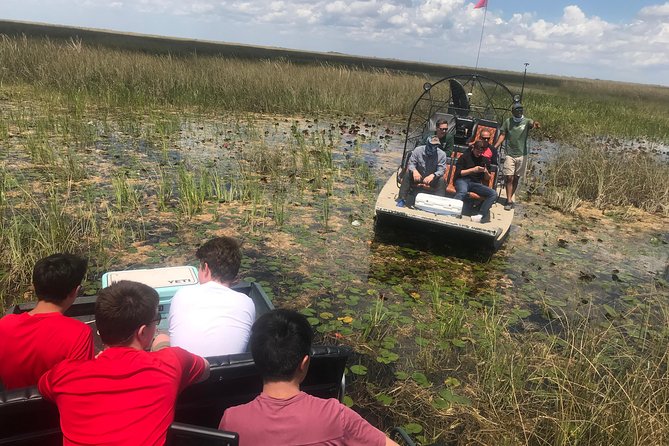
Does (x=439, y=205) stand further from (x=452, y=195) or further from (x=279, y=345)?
(x=279, y=345)

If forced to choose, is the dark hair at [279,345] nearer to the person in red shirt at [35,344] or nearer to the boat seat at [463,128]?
the person in red shirt at [35,344]

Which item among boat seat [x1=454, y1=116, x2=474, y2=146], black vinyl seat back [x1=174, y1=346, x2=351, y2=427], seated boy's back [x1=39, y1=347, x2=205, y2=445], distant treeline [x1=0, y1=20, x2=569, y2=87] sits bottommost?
black vinyl seat back [x1=174, y1=346, x2=351, y2=427]

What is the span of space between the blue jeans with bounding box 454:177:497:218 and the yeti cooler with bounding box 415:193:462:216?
0.50 metres

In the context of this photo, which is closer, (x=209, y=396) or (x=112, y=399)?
(x=112, y=399)

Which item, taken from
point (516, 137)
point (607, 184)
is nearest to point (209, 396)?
point (516, 137)

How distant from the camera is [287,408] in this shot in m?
2.01

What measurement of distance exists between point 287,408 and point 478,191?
606 cm

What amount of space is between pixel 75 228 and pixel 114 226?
1.86 feet

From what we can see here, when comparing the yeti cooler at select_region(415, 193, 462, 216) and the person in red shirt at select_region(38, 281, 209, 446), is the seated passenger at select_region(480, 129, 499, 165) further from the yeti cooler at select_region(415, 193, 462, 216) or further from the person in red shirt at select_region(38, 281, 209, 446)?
the person in red shirt at select_region(38, 281, 209, 446)

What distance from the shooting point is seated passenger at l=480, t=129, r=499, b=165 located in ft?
25.6

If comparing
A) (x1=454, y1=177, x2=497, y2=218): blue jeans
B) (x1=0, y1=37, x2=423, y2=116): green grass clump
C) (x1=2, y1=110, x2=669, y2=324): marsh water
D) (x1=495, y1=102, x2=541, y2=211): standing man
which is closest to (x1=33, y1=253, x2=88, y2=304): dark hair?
(x1=2, y1=110, x2=669, y2=324): marsh water

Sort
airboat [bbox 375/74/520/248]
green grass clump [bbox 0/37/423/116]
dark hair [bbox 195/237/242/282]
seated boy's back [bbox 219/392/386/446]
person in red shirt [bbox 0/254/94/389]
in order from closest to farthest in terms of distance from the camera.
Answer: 1. seated boy's back [bbox 219/392/386/446]
2. person in red shirt [bbox 0/254/94/389]
3. dark hair [bbox 195/237/242/282]
4. airboat [bbox 375/74/520/248]
5. green grass clump [bbox 0/37/423/116]

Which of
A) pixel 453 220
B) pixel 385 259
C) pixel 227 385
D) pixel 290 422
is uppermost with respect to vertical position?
pixel 290 422

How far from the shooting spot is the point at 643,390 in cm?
331
